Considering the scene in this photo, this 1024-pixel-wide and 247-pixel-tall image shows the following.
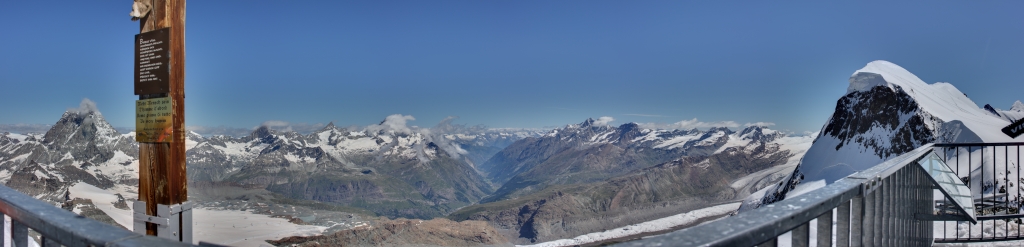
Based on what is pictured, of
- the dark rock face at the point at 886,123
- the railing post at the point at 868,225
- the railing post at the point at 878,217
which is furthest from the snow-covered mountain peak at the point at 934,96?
the railing post at the point at 868,225

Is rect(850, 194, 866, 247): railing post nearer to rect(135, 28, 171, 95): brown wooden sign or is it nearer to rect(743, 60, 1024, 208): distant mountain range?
rect(135, 28, 171, 95): brown wooden sign

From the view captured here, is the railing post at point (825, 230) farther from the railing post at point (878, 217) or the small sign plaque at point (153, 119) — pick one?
the small sign plaque at point (153, 119)

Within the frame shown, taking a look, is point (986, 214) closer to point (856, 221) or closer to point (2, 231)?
point (856, 221)

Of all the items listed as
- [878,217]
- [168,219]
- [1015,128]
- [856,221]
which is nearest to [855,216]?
[856,221]

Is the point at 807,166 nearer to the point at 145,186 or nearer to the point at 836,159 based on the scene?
the point at 836,159

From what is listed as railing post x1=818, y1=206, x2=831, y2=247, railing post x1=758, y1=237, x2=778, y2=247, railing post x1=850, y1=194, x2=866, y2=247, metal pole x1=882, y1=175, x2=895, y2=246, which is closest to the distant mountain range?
metal pole x1=882, y1=175, x2=895, y2=246

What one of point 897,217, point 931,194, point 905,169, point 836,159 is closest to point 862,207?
point 897,217

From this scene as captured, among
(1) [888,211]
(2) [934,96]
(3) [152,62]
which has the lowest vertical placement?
Result: (1) [888,211]
